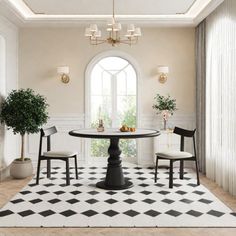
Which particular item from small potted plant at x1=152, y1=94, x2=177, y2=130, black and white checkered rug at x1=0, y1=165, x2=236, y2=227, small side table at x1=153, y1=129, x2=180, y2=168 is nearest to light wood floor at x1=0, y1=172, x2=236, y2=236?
black and white checkered rug at x1=0, y1=165, x2=236, y2=227

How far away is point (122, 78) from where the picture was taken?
7.16m

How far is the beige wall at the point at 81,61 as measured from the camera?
695 cm

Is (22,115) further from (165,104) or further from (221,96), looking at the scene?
(221,96)

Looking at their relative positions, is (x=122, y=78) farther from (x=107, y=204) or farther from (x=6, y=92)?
(x=107, y=204)

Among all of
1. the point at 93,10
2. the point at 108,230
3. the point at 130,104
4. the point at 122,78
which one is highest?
the point at 93,10

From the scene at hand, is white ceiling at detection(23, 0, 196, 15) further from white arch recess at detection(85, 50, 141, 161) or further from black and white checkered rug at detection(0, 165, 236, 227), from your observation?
black and white checkered rug at detection(0, 165, 236, 227)

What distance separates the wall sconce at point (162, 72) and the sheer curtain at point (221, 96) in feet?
2.98

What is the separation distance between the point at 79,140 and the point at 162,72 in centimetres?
216

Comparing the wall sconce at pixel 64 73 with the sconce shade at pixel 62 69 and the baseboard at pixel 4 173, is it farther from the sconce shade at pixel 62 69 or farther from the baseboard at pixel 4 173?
the baseboard at pixel 4 173

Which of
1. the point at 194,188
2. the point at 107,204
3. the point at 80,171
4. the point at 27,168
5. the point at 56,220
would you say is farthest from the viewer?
the point at 80,171

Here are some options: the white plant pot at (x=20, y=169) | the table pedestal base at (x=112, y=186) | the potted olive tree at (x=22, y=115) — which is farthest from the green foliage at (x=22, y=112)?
the table pedestal base at (x=112, y=186)

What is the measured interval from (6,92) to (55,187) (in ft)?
6.87

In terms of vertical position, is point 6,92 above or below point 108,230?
above

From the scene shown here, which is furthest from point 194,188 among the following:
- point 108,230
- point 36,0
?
point 36,0
